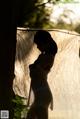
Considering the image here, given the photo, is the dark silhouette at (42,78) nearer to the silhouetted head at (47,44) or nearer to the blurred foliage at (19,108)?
the silhouetted head at (47,44)

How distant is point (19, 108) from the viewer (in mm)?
6543

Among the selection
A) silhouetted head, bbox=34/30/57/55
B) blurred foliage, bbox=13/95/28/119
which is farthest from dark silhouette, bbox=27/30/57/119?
blurred foliage, bbox=13/95/28/119

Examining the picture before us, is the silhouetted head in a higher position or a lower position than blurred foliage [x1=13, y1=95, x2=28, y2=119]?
higher

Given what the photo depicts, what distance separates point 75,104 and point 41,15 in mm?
10725

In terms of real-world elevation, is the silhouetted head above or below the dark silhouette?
above

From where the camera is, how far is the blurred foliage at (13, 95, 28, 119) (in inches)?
255

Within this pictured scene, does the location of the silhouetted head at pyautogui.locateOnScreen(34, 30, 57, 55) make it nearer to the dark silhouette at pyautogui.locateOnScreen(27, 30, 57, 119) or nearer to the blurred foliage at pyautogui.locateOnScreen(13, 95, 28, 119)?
the dark silhouette at pyautogui.locateOnScreen(27, 30, 57, 119)

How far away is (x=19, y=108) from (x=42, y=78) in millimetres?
475

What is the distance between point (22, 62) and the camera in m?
7.55

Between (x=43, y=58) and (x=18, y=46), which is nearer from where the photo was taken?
(x=43, y=58)

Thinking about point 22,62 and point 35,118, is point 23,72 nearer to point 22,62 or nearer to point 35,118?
point 22,62

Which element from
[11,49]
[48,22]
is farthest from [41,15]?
[11,49]

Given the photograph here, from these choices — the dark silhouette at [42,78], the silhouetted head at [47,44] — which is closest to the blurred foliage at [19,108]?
the dark silhouette at [42,78]

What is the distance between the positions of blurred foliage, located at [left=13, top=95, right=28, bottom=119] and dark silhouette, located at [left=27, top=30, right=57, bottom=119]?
111 mm
